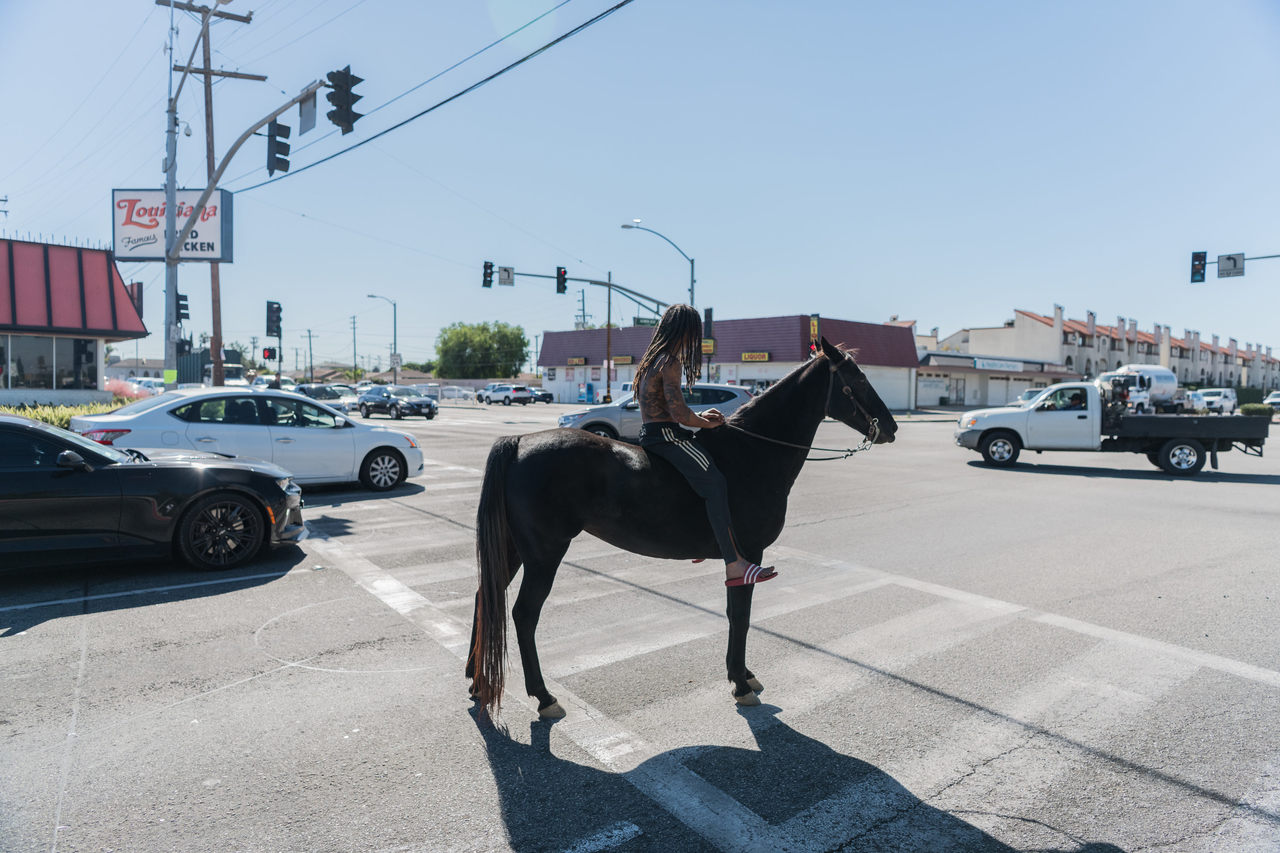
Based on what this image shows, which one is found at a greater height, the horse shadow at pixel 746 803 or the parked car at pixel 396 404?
the parked car at pixel 396 404

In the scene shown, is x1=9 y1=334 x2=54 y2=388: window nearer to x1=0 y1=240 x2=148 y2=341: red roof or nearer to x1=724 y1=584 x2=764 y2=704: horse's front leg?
x1=0 y1=240 x2=148 y2=341: red roof

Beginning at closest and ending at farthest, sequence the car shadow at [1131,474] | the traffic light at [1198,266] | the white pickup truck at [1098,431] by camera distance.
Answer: the car shadow at [1131,474]
the white pickup truck at [1098,431]
the traffic light at [1198,266]

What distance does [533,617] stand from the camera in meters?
3.96

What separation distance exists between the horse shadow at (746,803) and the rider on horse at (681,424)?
0.92 meters

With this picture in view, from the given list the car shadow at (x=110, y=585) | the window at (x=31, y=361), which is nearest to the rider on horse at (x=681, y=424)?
the car shadow at (x=110, y=585)

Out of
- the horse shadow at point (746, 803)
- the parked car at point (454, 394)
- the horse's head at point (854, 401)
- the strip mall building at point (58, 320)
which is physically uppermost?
the strip mall building at point (58, 320)

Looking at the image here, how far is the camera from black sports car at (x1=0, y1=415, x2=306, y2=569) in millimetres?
6078

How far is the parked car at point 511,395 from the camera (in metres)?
58.9

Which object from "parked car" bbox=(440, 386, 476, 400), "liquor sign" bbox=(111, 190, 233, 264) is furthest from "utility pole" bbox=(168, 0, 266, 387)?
"parked car" bbox=(440, 386, 476, 400)

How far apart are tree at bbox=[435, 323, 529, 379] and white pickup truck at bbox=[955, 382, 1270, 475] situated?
92355 mm

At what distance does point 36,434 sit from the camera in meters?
6.32

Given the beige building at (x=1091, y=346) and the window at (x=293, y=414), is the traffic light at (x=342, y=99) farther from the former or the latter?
the beige building at (x=1091, y=346)

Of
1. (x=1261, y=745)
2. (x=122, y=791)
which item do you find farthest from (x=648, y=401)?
(x=1261, y=745)

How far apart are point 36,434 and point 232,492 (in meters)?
1.60
